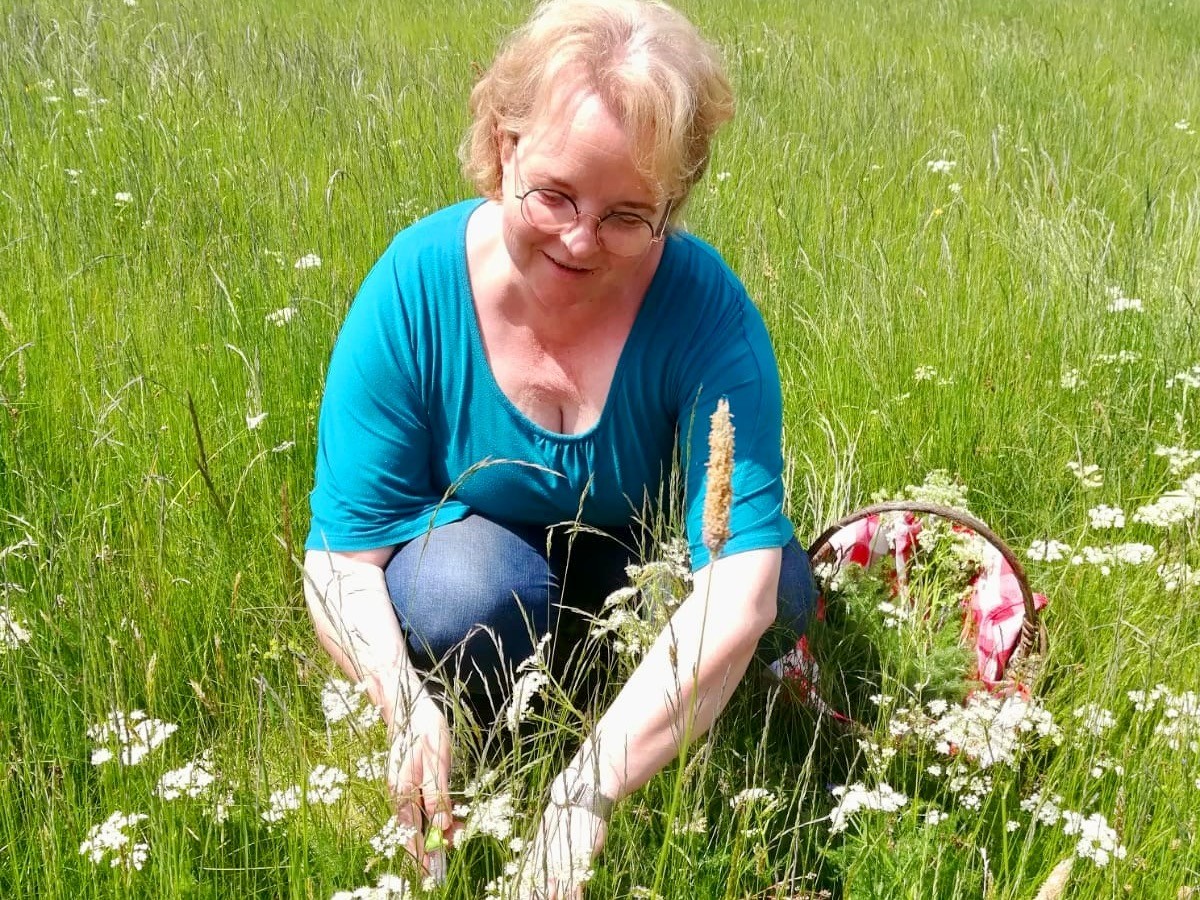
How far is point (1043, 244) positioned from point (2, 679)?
315 cm

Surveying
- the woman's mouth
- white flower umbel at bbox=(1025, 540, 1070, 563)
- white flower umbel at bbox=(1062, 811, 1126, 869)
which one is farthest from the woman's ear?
white flower umbel at bbox=(1062, 811, 1126, 869)

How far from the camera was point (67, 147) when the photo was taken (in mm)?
4211

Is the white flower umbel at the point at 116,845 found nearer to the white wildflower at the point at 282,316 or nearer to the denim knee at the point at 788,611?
the denim knee at the point at 788,611

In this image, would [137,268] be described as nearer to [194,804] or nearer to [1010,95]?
[194,804]

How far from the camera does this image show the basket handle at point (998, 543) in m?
2.20

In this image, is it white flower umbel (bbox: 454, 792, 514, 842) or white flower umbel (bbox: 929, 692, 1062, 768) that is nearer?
white flower umbel (bbox: 454, 792, 514, 842)

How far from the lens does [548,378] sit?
7.23 ft

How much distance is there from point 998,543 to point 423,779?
1200mm

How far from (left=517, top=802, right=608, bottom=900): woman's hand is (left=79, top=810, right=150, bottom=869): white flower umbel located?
1.70 ft

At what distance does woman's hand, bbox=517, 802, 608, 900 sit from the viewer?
139cm

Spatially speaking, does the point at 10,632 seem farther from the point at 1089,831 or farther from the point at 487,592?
the point at 1089,831

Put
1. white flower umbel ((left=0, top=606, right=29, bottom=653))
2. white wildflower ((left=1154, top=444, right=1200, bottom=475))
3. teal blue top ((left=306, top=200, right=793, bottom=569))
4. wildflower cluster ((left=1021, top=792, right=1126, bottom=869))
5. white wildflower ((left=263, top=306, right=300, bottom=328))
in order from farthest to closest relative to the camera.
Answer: white wildflower ((left=263, top=306, right=300, bottom=328)) < white wildflower ((left=1154, top=444, right=1200, bottom=475)) < teal blue top ((left=306, top=200, right=793, bottom=569)) < white flower umbel ((left=0, top=606, right=29, bottom=653)) < wildflower cluster ((left=1021, top=792, right=1126, bottom=869))

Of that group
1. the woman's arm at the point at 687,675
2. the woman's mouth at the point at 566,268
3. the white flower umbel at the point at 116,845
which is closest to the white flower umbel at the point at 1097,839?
the woman's arm at the point at 687,675

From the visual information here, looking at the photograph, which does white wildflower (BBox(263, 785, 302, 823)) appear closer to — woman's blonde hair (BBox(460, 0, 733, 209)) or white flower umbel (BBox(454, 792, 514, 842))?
white flower umbel (BBox(454, 792, 514, 842))
